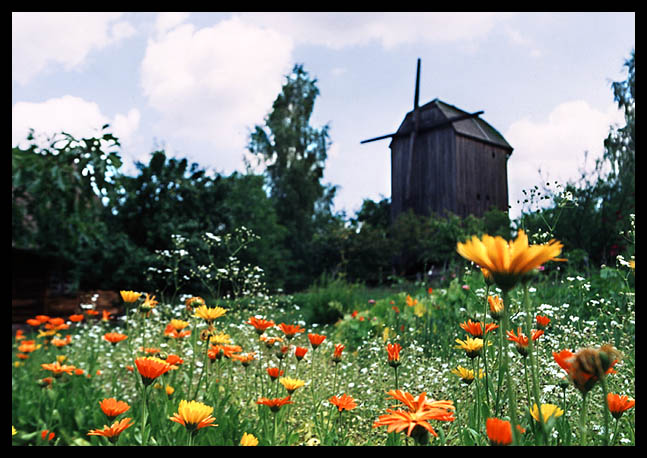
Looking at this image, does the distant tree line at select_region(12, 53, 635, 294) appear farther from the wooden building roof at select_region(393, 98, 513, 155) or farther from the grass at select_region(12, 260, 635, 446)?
the wooden building roof at select_region(393, 98, 513, 155)

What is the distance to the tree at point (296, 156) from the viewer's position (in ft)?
55.7

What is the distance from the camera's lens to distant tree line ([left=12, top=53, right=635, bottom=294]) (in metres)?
3.13

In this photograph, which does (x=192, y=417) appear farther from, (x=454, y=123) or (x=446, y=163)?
(x=454, y=123)

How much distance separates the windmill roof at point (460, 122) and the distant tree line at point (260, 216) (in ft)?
10.5

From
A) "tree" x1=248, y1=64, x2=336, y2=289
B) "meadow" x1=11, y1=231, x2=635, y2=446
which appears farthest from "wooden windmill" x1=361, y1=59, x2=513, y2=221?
Answer: "meadow" x1=11, y1=231, x2=635, y2=446

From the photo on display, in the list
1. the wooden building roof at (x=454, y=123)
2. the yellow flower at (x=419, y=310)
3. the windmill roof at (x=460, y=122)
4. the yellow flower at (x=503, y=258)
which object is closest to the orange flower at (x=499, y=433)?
the yellow flower at (x=503, y=258)

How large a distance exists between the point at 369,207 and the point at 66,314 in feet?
41.2

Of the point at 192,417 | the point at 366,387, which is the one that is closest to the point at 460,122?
the point at 366,387

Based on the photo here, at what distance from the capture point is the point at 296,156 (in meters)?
17.4

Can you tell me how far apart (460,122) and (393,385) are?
1254 centimetres

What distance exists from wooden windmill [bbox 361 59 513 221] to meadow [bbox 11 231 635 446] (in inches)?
381
